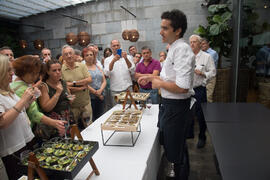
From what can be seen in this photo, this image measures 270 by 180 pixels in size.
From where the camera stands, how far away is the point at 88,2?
705 cm

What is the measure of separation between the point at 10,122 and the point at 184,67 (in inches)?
50.3

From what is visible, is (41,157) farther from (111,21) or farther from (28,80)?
(111,21)

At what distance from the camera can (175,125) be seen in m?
1.56

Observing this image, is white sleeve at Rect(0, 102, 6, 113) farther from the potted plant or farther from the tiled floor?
the potted plant

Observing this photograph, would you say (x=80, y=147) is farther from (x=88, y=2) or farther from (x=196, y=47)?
(x=88, y=2)

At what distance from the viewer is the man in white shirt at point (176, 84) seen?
1401 mm

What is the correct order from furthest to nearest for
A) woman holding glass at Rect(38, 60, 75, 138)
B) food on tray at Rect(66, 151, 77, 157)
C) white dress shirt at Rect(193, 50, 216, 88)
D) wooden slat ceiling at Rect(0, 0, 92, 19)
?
wooden slat ceiling at Rect(0, 0, 92, 19) → white dress shirt at Rect(193, 50, 216, 88) → woman holding glass at Rect(38, 60, 75, 138) → food on tray at Rect(66, 151, 77, 157)

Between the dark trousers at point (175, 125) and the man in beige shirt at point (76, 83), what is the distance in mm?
1305

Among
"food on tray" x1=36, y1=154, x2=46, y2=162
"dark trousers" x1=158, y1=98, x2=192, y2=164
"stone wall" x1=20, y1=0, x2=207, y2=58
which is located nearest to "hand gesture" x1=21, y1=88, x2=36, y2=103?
"food on tray" x1=36, y1=154, x2=46, y2=162

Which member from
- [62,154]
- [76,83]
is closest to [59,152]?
[62,154]

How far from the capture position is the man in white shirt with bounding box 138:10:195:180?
1401 mm

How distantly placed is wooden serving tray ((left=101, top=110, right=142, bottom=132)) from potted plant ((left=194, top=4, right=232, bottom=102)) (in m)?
3.47

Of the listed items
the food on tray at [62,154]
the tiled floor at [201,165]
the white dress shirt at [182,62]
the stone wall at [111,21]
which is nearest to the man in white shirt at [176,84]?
the white dress shirt at [182,62]

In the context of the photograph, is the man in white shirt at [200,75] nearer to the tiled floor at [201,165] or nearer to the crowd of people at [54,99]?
the tiled floor at [201,165]
